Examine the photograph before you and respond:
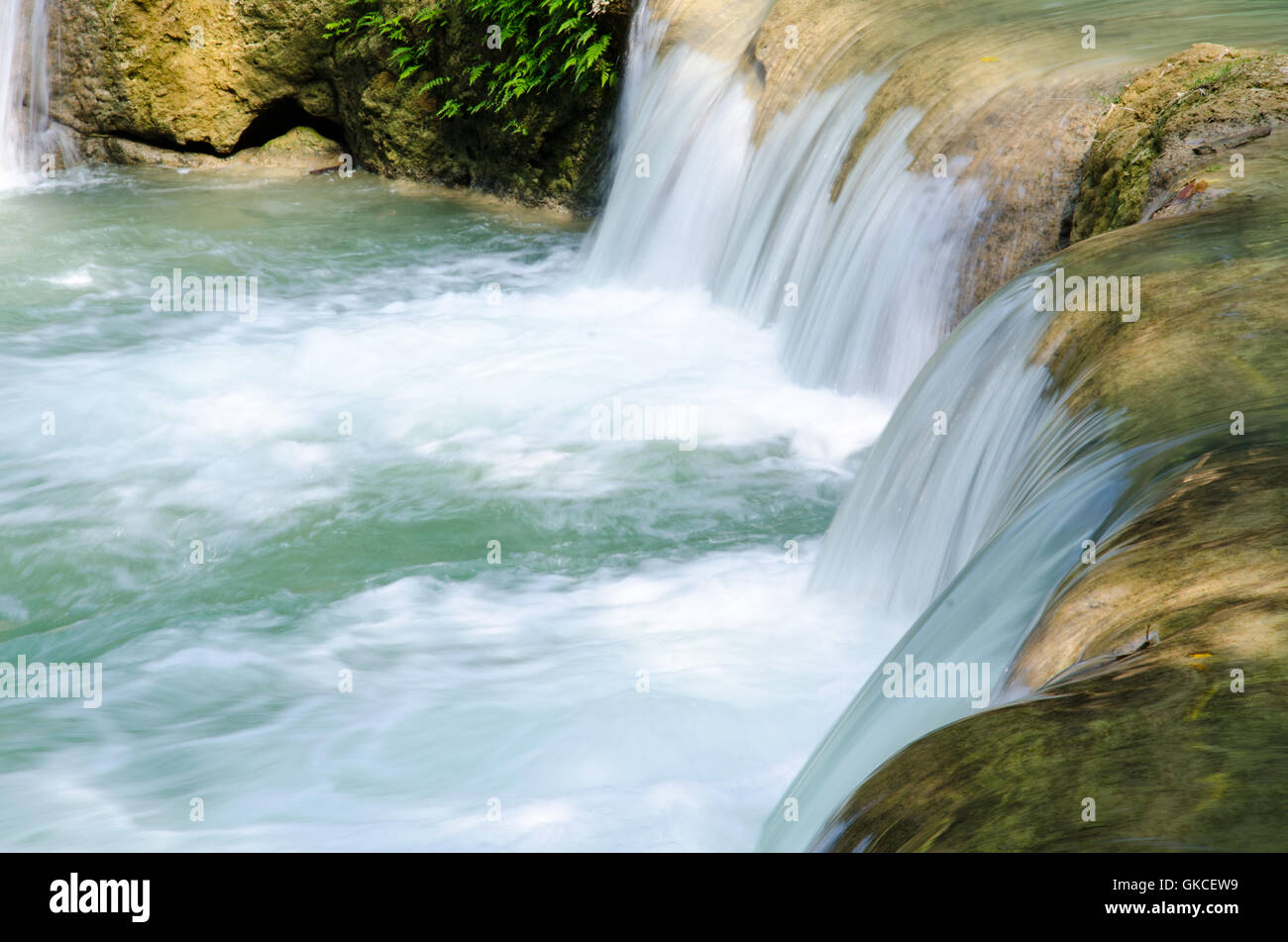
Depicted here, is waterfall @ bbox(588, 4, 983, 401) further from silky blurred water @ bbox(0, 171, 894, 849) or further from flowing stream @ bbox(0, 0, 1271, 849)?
silky blurred water @ bbox(0, 171, 894, 849)

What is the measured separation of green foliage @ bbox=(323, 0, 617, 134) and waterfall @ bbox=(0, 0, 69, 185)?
8.47 ft

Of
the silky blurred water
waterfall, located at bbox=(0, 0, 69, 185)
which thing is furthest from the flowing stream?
waterfall, located at bbox=(0, 0, 69, 185)

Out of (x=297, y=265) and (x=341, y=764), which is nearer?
(x=341, y=764)

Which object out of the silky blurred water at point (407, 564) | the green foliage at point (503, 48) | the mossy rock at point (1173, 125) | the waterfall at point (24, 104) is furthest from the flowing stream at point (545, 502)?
the waterfall at point (24, 104)

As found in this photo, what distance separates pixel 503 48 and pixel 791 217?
13.0ft

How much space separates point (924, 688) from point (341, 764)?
5.94 feet

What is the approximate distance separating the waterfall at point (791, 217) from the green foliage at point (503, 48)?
38cm

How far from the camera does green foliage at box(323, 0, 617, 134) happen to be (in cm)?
920

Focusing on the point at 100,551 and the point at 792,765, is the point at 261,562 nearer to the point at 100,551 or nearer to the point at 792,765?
the point at 100,551

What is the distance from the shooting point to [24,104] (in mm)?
11453

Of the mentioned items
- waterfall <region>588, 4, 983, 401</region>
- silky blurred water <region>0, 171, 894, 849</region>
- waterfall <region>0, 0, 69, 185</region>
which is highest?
waterfall <region>0, 0, 69, 185</region>

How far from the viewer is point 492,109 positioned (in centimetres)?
1015

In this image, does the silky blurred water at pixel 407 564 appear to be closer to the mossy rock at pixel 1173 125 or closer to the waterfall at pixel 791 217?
the waterfall at pixel 791 217
